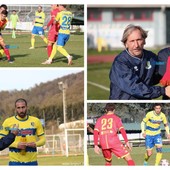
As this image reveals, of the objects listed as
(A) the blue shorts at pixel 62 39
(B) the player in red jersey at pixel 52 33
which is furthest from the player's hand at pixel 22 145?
(A) the blue shorts at pixel 62 39

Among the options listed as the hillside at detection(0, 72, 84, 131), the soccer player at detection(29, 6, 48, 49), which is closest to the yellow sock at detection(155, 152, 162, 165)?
the hillside at detection(0, 72, 84, 131)

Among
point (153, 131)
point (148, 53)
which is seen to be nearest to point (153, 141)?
point (153, 131)

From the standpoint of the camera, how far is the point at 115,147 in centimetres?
736

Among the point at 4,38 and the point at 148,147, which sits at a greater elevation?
the point at 4,38

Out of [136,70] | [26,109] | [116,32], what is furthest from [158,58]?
[116,32]

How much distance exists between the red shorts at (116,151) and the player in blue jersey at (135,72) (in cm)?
46

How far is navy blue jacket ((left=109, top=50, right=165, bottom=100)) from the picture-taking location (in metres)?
7.13

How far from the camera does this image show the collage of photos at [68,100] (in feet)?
23.9

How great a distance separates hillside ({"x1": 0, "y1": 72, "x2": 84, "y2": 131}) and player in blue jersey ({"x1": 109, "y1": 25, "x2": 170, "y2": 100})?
1.14ft

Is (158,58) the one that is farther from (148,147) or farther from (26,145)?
(26,145)

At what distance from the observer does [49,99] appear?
745 cm

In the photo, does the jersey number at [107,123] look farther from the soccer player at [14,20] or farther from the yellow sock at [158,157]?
the soccer player at [14,20]

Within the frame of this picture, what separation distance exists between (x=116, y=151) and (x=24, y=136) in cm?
87
